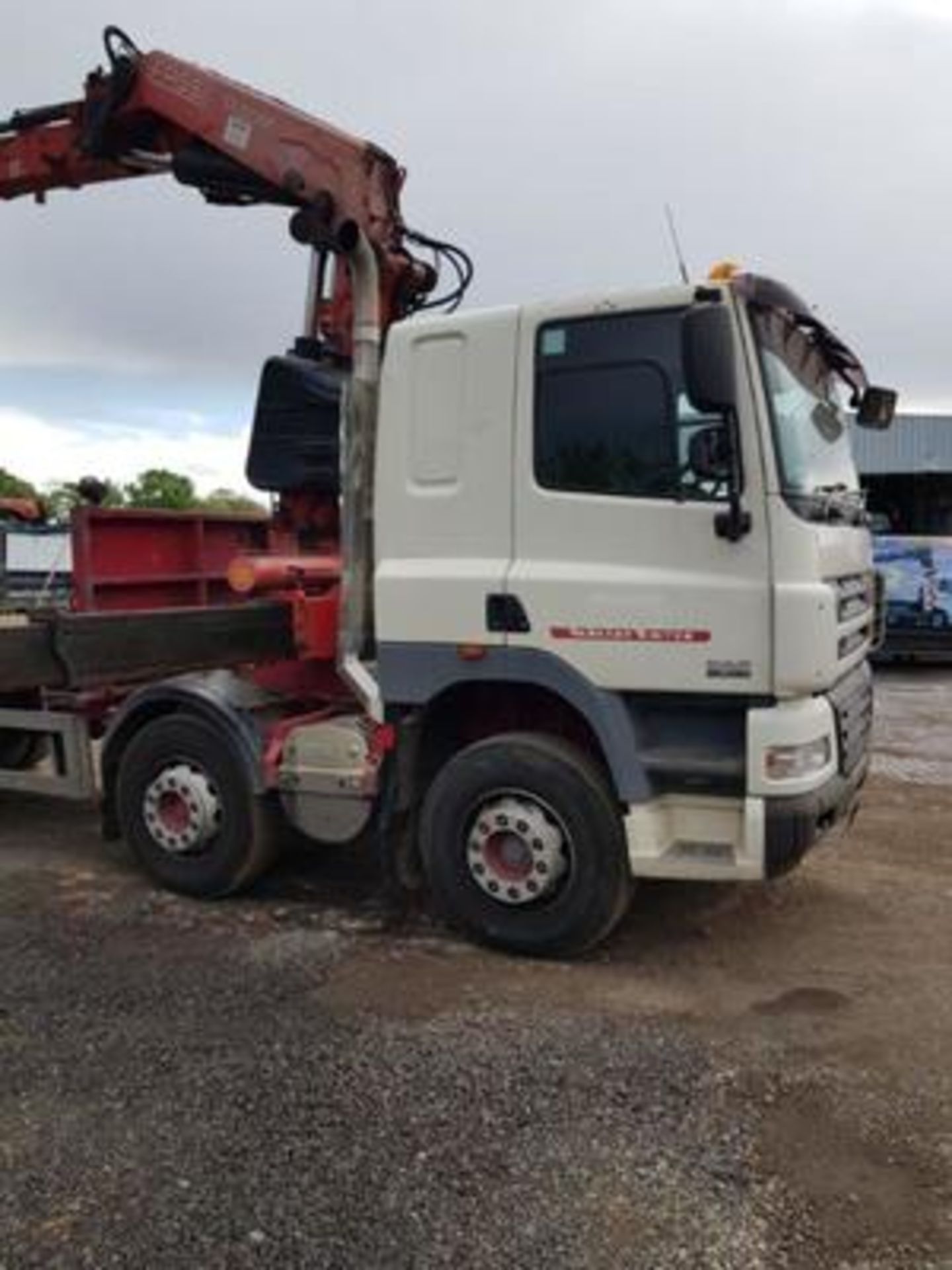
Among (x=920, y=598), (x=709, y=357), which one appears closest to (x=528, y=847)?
(x=709, y=357)

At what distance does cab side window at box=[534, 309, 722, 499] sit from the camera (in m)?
5.54

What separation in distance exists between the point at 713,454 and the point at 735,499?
7.7 inches

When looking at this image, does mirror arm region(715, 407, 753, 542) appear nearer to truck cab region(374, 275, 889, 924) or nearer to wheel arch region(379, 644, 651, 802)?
truck cab region(374, 275, 889, 924)

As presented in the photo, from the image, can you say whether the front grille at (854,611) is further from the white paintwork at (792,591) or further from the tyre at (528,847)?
the tyre at (528,847)

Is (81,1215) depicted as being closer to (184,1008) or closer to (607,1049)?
(184,1008)

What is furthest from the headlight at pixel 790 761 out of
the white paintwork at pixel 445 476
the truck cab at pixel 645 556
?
the white paintwork at pixel 445 476

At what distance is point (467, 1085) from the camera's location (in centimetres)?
456

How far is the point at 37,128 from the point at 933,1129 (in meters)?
6.98

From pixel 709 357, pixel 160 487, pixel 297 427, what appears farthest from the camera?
pixel 160 487

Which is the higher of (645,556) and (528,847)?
(645,556)

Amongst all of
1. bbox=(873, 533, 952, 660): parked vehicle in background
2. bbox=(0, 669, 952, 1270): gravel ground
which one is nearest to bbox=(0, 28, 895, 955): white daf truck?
bbox=(0, 669, 952, 1270): gravel ground

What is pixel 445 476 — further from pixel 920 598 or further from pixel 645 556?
pixel 920 598

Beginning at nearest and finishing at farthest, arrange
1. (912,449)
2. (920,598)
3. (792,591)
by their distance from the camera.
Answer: (792,591), (920,598), (912,449)

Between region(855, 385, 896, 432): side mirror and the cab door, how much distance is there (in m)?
1.88
